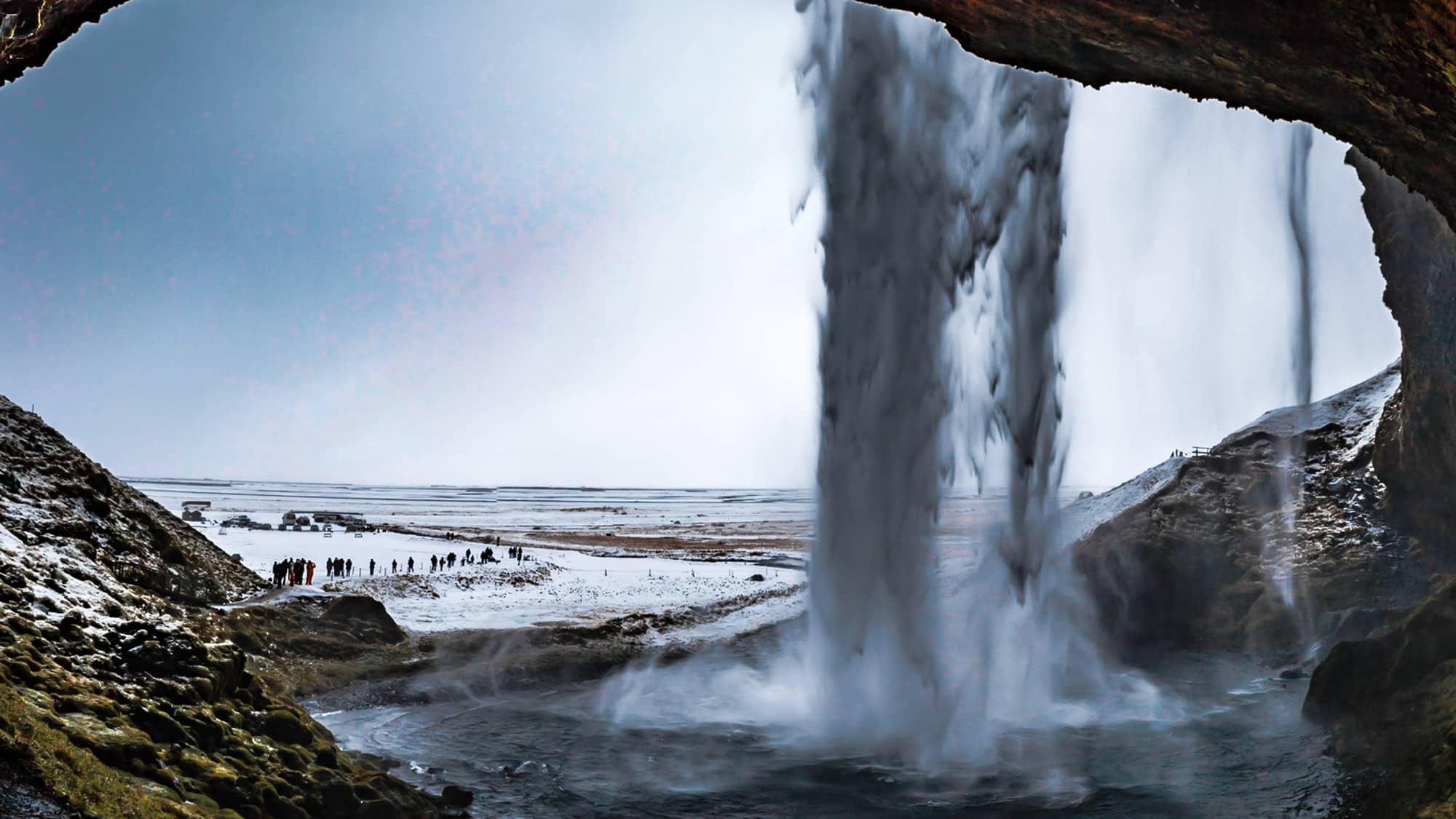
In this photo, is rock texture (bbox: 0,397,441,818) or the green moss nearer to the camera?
the green moss

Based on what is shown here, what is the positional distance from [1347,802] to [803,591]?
98.5ft

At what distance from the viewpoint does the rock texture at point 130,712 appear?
7.71 meters

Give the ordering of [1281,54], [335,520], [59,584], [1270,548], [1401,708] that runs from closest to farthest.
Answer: [1281,54]
[59,584]
[1401,708]
[1270,548]
[335,520]

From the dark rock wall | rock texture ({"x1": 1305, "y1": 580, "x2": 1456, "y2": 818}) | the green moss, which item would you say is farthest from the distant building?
rock texture ({"x1": 1305, "y1": 580, "x2": 1456, "y2": 818})

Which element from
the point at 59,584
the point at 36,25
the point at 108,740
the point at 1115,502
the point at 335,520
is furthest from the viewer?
the point at 335,520

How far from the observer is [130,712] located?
9.51 metres

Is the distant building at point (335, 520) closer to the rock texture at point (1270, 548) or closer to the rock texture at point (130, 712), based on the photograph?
the rock texture at point (130, 712)

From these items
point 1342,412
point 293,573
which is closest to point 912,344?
point 1342,412

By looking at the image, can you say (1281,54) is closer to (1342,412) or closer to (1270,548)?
(1270,548)

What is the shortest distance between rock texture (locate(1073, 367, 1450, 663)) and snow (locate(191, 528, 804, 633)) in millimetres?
13637

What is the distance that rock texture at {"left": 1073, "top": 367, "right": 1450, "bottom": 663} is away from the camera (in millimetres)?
25266

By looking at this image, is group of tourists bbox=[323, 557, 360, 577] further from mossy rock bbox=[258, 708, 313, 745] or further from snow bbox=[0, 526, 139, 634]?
mossy rock bbox=[258, 708, 313, 745]

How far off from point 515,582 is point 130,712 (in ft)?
113

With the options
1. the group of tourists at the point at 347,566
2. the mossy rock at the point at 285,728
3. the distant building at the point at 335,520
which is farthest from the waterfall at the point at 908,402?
the distant building at the point at 335,520
